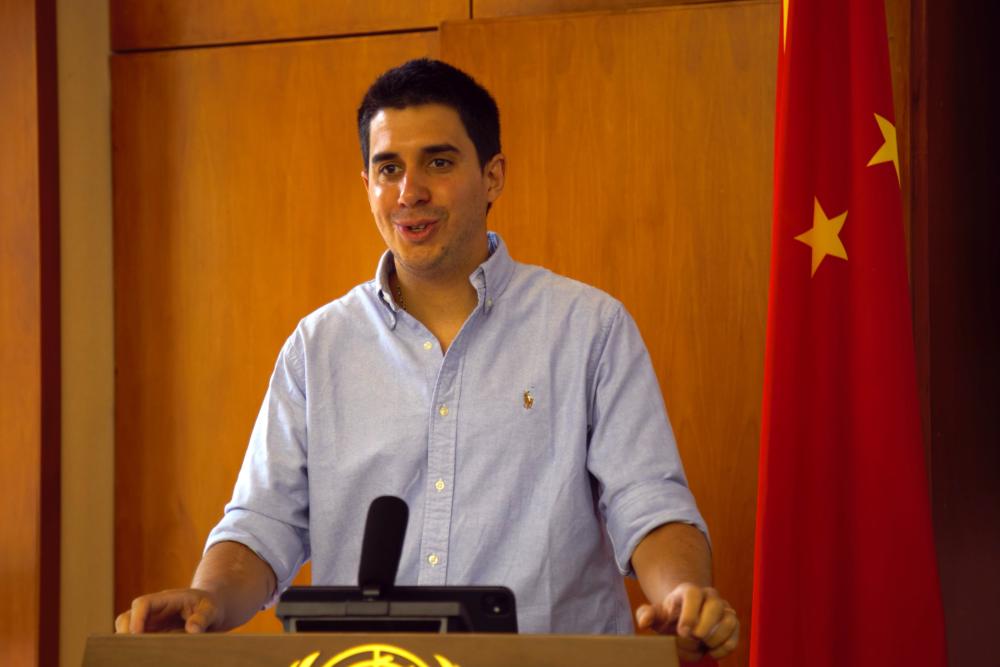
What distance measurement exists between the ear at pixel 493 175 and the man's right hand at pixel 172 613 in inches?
32.2

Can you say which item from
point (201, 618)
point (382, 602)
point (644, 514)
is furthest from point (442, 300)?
point (382, 602)

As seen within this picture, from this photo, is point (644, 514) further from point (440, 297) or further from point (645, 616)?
point (440, 297)

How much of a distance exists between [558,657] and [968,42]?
2.00 meters

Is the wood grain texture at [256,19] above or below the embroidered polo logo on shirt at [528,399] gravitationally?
above

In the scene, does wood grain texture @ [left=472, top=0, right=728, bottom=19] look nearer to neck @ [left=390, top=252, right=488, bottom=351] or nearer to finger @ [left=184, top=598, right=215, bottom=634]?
neck @ [left=390, top=252, right=488, bottom=351]

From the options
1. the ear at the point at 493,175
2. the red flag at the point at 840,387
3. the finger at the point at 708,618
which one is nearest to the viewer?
the finger at the point at 708,618

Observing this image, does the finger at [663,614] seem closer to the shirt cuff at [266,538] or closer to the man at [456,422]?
the man at [456,422]

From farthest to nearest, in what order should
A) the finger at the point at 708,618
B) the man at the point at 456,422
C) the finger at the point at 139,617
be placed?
the man at the point at 456,422
the finger at the point at 139,617
the finger at the point at 708,618

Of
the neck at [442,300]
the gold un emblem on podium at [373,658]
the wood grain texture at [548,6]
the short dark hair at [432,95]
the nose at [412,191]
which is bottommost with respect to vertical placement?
the gold un emblem on podium at [373,658]

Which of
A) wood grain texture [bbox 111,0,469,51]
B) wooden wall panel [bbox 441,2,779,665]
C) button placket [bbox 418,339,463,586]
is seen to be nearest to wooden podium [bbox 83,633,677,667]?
button placket [bbox 418,339,463,586]

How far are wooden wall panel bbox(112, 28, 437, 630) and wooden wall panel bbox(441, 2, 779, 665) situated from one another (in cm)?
43

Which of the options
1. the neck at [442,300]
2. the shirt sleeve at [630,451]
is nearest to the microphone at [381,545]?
the shirt sleeve at [630,451]

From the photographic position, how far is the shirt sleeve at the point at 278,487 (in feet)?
5.12

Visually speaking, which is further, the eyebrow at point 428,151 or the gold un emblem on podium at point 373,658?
the eyebrow at point 428,151
